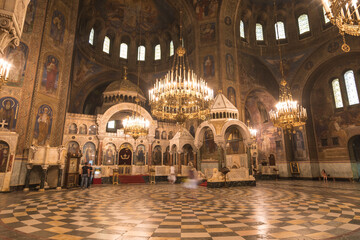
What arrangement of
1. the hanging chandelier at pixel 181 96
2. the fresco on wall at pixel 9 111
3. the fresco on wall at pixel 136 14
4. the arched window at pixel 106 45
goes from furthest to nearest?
1. the arched window at pixel 106 45
2. the fresco on wall at pixel 136 14
3. the fresco on wall at pixel 9 111
4. the hanging chandelier at pixel 181 96

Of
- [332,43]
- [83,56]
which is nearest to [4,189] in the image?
[83,56]

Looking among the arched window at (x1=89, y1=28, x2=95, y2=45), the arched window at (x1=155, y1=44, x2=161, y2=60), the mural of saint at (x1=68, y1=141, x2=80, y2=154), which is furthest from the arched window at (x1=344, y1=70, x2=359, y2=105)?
the arched window at (x1=89, y1=28, x2=95, y2=45)

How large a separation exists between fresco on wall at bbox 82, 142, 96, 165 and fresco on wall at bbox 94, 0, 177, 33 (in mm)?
13388

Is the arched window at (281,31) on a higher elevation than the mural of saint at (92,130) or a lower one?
higher

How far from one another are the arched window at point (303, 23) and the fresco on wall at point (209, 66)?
9.06 meters

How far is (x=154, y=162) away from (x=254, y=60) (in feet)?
44.8

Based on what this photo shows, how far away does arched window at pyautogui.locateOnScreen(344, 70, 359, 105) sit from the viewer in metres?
15.9

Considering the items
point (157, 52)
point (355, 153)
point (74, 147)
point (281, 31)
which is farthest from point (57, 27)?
point (355, 153)

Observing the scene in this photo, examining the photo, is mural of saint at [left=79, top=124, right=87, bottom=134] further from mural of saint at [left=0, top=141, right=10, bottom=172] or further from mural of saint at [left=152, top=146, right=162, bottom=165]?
mural of saint at [left=0, top=141, right=10, bottom=172]

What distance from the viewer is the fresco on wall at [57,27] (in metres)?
12.7

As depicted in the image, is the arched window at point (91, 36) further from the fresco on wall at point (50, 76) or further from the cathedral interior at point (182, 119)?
the fresco on wall at point (50, 76)

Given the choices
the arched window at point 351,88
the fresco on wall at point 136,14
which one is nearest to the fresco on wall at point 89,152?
the fresco on wall at point 136,14

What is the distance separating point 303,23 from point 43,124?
22568 millimetres

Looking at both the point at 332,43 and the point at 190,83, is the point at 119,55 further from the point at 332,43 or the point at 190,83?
the point at 332,43
